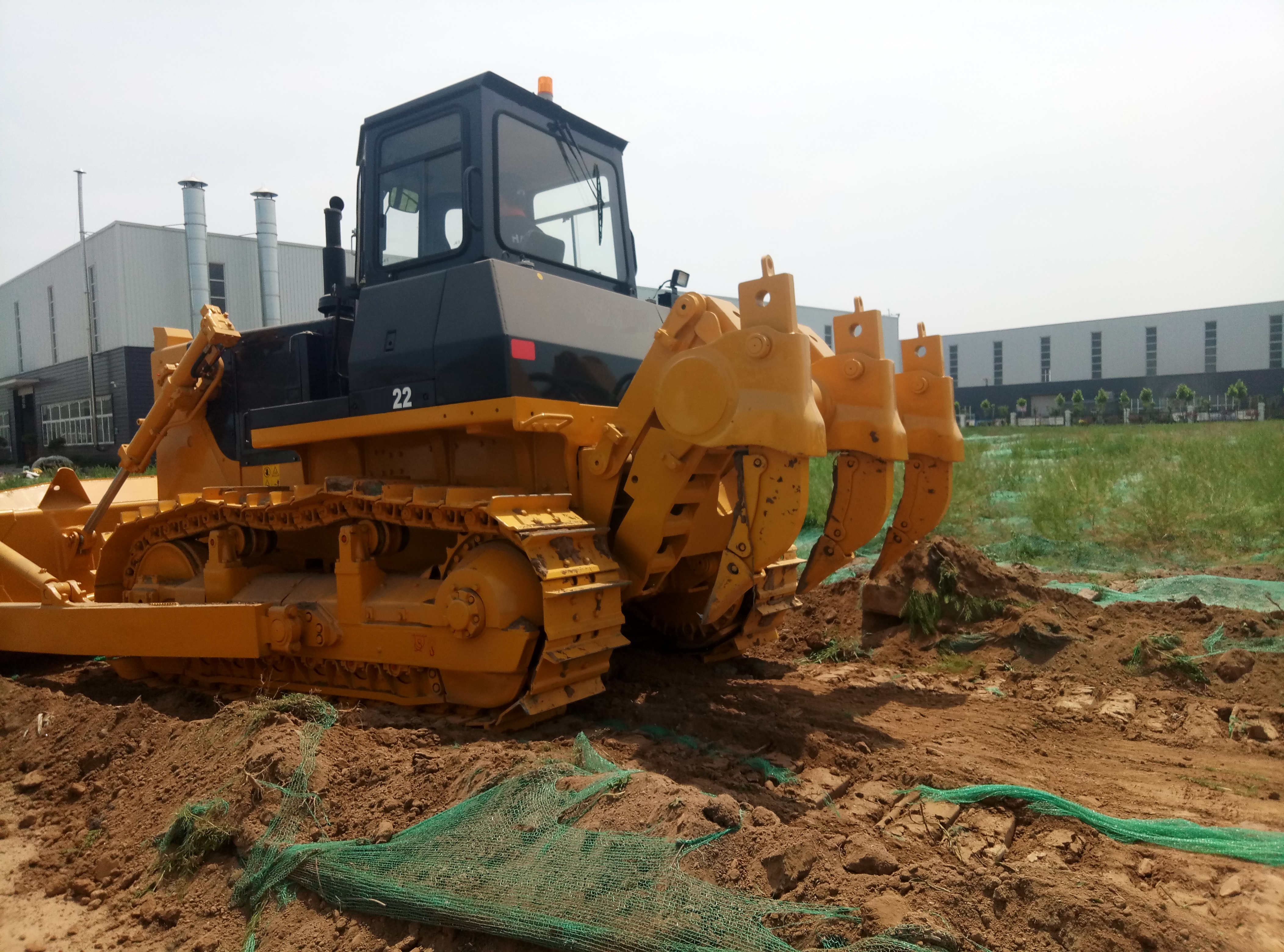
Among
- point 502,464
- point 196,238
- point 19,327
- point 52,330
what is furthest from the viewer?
point 19,327

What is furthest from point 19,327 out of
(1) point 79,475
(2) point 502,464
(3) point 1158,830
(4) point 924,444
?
(3) point 1158,830

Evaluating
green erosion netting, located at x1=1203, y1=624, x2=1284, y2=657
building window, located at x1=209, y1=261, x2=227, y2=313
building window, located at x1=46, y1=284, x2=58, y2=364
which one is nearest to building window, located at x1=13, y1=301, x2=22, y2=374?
building window, located at x1=46, y1=284, x2=58, y2=364

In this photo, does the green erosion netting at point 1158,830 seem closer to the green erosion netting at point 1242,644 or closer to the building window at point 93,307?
the green erosion netting at point 1242,644

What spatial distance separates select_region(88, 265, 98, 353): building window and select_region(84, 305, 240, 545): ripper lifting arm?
23217mm

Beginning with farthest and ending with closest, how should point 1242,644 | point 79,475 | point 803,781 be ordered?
point 79,475 → point 1242,644 → point 803,781

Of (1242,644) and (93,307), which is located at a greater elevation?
(93,307)

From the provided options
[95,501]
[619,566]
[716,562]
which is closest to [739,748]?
[619,566]

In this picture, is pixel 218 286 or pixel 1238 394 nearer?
pixel 218 286

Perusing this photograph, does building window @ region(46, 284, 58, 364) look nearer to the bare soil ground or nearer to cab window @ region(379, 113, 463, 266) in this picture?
the bare soil ground

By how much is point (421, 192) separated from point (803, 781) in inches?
150

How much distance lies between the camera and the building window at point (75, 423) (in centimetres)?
2677

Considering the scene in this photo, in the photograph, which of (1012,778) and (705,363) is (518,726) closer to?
(705,363)

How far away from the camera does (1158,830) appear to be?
3203 millimetres

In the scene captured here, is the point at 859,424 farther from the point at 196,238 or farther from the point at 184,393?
the point at 196,238
